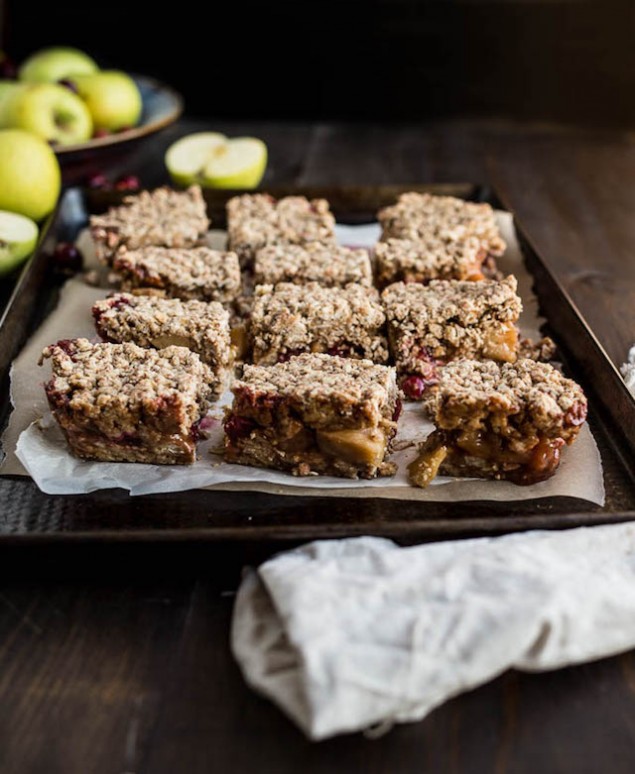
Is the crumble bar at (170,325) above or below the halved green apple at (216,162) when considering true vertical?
above

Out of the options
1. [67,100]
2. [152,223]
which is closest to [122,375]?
[152,223]

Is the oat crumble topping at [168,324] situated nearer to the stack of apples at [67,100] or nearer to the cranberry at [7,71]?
the stack of apples at [67,100]

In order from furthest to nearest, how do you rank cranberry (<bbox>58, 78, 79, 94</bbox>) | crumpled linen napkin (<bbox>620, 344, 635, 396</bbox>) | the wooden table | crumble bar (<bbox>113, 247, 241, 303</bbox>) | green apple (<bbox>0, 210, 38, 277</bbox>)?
1. cranberry (<bbox>58, 78, 79, 94</bbox>)
2. green apple (<bbox>0, 210, 38, 277</bbox>)
3. crumble bar (<bbox>113, 247, 241, 303</bbox>)
4. crumpled linen napkin (<bbox>620, 344, 635, 396</bbox>)
5. the wooden table

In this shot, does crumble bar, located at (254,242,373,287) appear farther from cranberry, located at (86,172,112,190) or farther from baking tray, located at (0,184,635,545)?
cranberry, located at (86,172,112,190)

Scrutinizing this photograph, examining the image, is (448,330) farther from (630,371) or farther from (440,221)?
(440,221)

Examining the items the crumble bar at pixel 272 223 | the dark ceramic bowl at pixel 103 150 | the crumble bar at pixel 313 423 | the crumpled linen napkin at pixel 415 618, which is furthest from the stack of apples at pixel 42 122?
the crumpled linen napkin at pixel 415 618

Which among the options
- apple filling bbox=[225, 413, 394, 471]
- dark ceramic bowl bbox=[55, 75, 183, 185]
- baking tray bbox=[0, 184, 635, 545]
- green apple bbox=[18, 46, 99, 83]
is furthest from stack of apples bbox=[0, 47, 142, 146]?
apple filling bbox=[225, 413, 394, 471]
